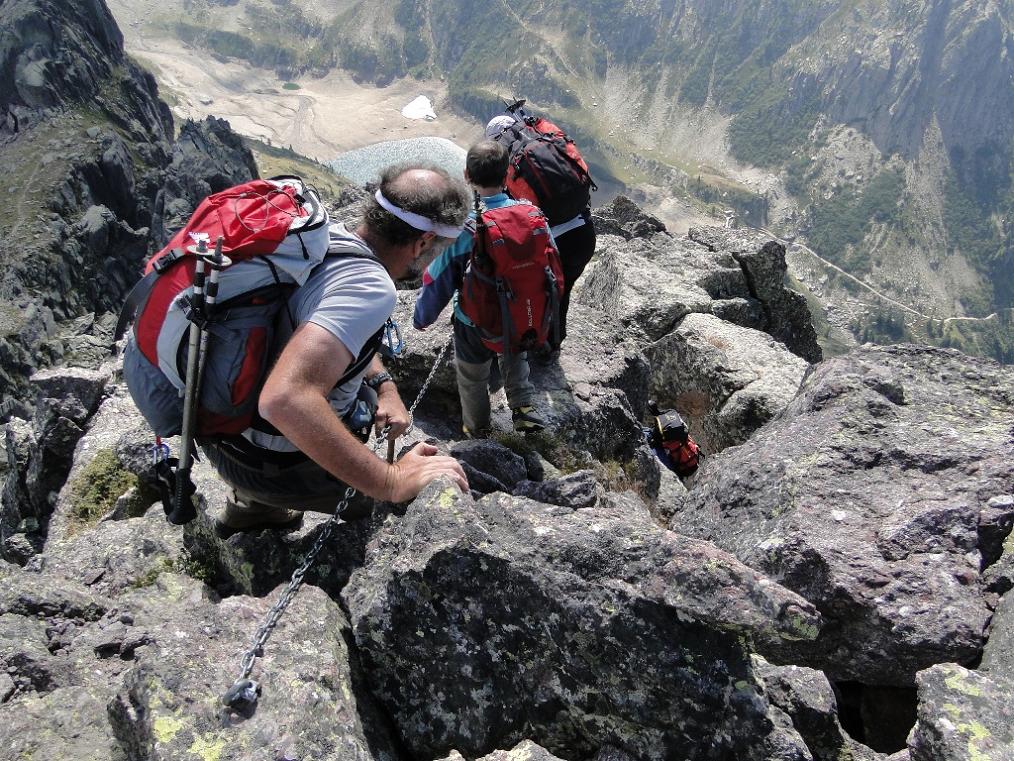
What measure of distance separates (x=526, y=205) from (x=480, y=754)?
6.38 m

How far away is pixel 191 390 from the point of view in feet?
16.5

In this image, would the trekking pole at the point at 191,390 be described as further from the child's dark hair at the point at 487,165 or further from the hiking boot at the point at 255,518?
the child's dark hair at the point at 487,165

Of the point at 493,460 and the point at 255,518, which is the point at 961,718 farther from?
the point at 255,518

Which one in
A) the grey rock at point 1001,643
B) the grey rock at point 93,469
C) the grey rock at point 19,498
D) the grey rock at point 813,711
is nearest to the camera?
the grey rock at point 813,711

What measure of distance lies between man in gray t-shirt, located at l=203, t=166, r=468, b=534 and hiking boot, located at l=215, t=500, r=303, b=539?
0.04 feet

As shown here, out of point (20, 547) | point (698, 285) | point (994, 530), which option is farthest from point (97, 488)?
point (698, 285)

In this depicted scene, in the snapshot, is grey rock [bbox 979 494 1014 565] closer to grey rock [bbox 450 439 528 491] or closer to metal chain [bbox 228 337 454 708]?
grey rock [bbox 450 439 528 491]

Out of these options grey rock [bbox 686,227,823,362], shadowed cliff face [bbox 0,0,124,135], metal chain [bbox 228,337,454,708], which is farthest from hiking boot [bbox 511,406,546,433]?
shadowed cliff face [bbox 0,0,124,135]

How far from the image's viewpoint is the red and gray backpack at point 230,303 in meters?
4.82

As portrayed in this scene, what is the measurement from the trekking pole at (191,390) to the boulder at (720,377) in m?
12.1

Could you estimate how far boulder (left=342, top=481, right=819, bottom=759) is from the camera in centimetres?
476

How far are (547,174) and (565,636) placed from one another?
24.2ft

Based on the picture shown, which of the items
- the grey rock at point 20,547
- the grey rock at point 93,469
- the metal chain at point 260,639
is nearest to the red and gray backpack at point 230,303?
the metal chain at point 260,639

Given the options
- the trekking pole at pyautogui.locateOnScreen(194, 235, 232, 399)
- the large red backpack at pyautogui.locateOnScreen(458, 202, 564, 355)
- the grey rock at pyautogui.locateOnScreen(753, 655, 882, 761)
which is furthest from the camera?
the large red backpack at pyautogui.locateOnScreen(458, 202, 564, 355)
